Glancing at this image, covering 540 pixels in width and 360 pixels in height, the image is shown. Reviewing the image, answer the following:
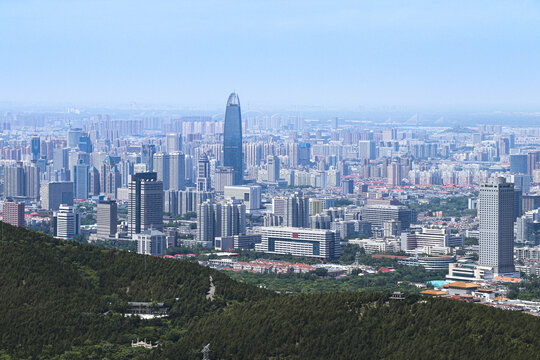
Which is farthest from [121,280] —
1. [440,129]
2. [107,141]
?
[440,129]

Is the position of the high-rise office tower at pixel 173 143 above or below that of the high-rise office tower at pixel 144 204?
above

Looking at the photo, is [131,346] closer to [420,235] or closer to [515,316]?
[515,316]

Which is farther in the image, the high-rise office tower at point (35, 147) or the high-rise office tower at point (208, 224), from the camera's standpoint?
the high-rise office tower at point (35, 147)

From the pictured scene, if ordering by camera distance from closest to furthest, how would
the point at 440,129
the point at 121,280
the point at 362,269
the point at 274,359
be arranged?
the point at 274,359 → the point at 121,280 → the point at 362,269 → the point at 440,129

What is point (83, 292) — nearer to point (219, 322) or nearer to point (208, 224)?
point (219, 322)

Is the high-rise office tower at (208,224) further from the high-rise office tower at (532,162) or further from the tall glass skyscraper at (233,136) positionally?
the high-rise office tower at (532,162)

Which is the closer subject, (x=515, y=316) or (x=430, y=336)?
(x=430, y=336)

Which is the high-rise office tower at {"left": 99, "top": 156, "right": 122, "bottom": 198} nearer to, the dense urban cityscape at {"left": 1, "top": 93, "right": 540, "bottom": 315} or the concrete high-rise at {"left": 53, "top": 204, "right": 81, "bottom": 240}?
the dense urban cityscape at {"left": 1, "top": 93, "right": 540, "bottom": 315}

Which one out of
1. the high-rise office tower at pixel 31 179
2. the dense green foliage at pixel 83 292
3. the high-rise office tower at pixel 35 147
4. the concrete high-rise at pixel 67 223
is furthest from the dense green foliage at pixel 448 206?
the dense green foliage at pixel 83 292
